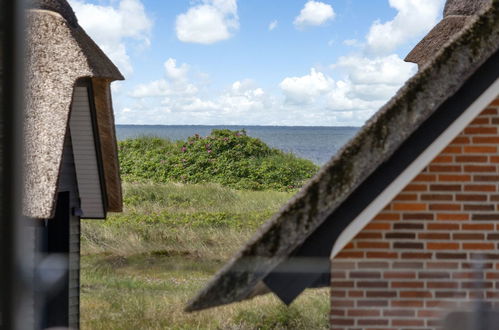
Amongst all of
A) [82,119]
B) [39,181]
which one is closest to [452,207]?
[39,181]

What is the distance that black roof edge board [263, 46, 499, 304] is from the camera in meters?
3.08

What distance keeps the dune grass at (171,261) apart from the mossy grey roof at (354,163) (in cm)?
809

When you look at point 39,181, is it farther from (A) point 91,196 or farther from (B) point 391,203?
(B) point 391,203

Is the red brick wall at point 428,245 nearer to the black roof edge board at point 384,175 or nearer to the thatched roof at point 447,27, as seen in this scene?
the black roof edge board at point 384,175

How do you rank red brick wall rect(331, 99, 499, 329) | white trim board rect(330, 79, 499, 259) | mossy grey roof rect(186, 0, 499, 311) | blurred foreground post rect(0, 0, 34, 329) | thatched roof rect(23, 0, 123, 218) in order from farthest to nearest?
thatched roof rect(23, 0, 123, 218) < red brick wall rect(331, 99, 499, 329) < white trim board rect(330, 79, 499, 259) < mossy grey roof rect(186, 0, 499, 311) < blurred foreground post rect(0, 0, 34, 329)

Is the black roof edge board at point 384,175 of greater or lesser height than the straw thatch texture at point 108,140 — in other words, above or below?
below

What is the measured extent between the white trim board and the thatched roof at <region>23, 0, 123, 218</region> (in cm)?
540

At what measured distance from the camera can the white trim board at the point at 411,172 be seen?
3.22 meters

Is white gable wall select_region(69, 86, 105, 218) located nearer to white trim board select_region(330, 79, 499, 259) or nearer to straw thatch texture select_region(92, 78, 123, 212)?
straw thatch texture select_region(92, 78, 123, 212)

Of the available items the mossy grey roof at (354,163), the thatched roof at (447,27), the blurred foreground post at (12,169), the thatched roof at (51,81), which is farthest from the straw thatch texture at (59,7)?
the blurred foreground post at (12,169)

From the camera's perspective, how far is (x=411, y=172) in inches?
129

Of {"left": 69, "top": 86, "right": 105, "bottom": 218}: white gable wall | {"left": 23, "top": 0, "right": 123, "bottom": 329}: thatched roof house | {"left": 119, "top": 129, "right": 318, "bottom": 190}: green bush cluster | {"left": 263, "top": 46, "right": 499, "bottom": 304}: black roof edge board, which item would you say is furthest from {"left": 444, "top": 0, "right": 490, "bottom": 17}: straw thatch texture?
{"left": 119, "top": 129, "right": 318, "bottom": 190}: green bush cluster

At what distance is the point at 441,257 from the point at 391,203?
38 centimetres

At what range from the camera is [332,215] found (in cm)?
312
